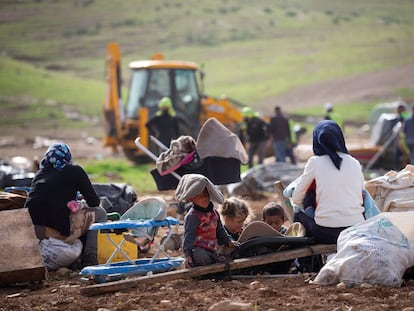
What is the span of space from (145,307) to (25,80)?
42496mm

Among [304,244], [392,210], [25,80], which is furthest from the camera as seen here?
[25,80]

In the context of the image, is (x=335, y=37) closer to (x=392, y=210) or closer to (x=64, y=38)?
(x=64, y=38)

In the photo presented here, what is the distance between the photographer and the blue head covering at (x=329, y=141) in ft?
26.1

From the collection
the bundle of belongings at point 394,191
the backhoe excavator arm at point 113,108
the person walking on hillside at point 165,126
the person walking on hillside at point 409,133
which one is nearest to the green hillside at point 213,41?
the backhoe excavator arm at point 113,108

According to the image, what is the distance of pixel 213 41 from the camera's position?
69.6m

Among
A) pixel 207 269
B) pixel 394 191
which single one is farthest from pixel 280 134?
pixel 207 269

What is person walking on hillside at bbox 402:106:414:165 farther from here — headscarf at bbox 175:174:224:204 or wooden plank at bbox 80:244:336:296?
headscarf at bbox 175:174:224:204

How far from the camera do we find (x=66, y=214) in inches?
351

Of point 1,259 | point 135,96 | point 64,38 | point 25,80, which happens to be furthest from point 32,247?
point 64,38

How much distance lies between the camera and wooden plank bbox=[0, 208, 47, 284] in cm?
804

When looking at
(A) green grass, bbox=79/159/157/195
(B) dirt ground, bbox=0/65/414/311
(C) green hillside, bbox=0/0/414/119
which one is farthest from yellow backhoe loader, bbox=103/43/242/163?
(C) green hillside, bbox=0/0/414/119

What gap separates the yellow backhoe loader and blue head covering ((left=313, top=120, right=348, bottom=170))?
15.5m

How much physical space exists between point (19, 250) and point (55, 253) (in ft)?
2.34

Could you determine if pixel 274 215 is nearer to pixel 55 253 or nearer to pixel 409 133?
pixel 55 253
